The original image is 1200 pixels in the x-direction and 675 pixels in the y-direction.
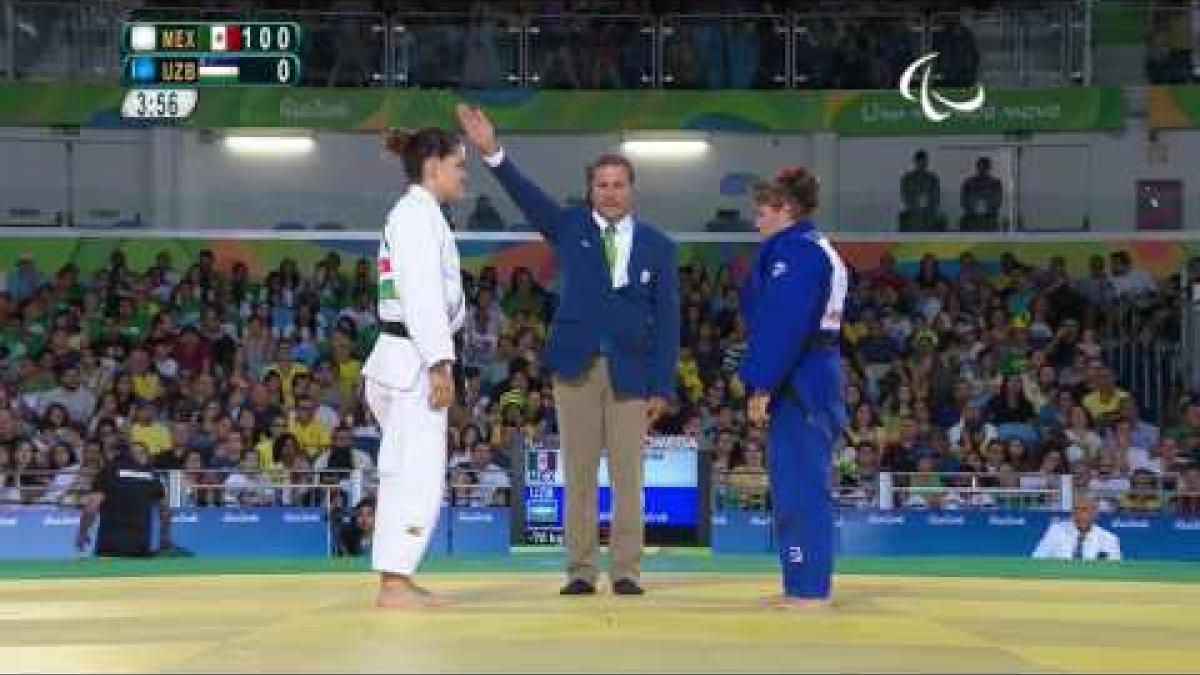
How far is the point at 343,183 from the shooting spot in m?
31.2

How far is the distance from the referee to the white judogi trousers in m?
9.24

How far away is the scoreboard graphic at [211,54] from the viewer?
23.8 m

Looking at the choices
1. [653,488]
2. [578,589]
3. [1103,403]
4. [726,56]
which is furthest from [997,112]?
[578,589]

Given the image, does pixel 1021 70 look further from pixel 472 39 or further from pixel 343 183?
pixel 343 183

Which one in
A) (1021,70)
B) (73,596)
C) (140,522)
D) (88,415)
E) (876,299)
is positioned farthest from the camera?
(1021,70)

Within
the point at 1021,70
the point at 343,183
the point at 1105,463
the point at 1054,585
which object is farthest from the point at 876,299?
the point at 1054,585

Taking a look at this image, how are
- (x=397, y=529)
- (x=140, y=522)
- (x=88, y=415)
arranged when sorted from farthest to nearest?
(x=88, y=415), (x=140, y=522), (x=397, y=529)

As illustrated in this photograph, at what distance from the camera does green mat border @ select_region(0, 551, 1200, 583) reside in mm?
12516

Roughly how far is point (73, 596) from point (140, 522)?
824 centimetres

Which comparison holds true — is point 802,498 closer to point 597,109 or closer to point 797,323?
point 797,323

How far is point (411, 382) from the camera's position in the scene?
953 cm

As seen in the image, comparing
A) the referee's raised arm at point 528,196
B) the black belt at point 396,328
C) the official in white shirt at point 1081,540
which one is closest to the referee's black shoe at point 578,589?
the black belt at point 396,328

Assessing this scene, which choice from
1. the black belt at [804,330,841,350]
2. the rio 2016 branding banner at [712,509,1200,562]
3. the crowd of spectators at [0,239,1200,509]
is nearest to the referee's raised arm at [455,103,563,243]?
the black belt at [804,330,841,350]

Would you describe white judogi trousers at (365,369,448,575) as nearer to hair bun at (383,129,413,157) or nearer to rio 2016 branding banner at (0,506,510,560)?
hair bun at (383,129,413,157)
